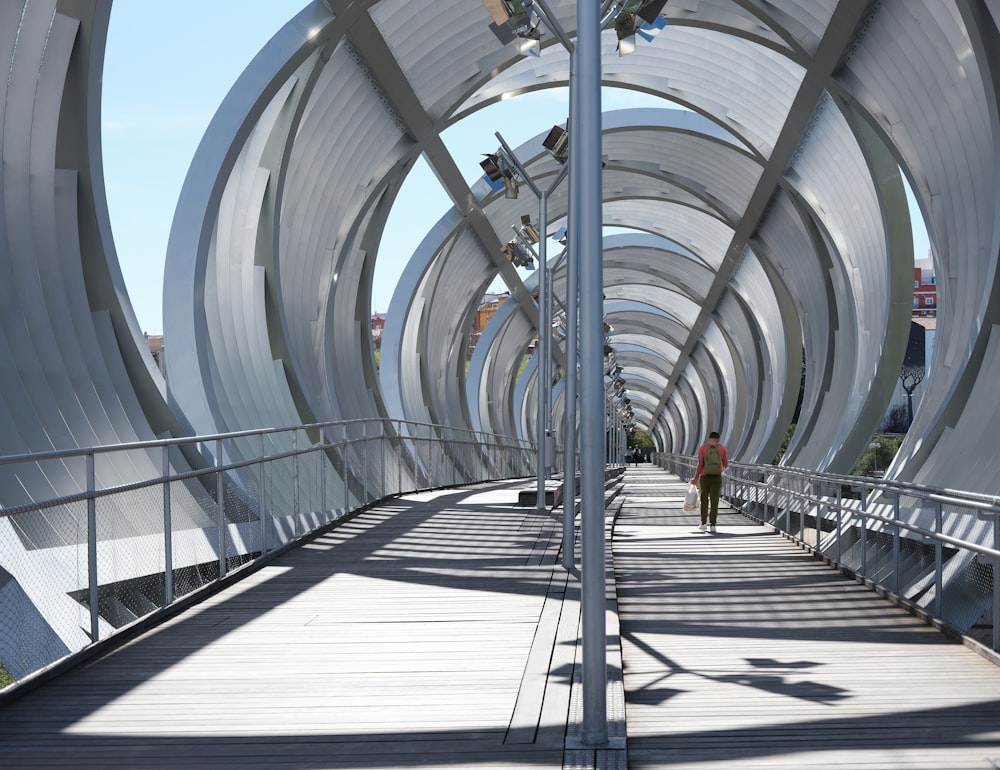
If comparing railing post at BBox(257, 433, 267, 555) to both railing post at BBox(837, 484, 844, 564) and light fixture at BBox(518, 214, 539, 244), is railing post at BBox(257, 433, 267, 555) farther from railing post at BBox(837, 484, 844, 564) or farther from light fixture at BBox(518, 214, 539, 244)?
light fixture at BBox(518, 214, 539, 244)

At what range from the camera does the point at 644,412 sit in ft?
428

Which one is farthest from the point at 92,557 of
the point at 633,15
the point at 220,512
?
the point at 633,15

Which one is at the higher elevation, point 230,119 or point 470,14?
point 470,14

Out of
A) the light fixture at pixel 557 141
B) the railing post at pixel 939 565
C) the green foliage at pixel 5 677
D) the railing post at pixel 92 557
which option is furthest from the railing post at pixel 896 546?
the light fixture at pixel 557 141

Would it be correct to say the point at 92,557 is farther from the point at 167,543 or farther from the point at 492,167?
the point at 492,167

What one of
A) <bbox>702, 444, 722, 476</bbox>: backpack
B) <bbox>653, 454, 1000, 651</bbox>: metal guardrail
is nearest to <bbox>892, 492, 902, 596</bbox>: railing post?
<bbox>653, 454, 1000, 651</bbox>: metal guardrail

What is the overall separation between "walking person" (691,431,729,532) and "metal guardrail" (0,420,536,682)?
5152 millimetres

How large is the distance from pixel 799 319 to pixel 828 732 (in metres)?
31.4

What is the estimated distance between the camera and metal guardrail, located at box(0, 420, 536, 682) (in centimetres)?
632

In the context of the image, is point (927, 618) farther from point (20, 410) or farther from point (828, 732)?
point (20, 410)

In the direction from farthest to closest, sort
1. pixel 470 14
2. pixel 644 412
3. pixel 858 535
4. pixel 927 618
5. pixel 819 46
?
1. pixel 644 412
2. pixel 470 14
3. pixel 819 46
4. pixel 858 535
5. pixel 927 618

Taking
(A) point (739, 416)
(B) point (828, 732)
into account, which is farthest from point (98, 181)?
(A) point (739, 416)

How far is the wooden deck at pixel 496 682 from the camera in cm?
505

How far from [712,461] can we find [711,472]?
28cm
